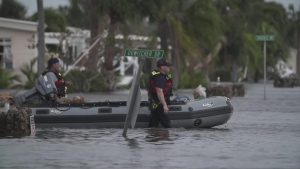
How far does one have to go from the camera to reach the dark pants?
62.6 ft

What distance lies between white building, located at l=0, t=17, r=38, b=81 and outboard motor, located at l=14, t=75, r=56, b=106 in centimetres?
2755

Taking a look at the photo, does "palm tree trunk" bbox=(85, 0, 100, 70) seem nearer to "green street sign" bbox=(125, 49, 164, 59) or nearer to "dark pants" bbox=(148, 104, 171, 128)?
"dark pants" bbox=(148, 104, 171, 128)

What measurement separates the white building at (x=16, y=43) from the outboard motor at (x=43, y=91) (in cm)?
2755

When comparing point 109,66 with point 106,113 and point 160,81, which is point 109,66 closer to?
point 106,113

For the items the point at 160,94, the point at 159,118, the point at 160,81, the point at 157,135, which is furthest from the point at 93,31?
the point at 157,135

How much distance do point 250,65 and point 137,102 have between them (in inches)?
2331

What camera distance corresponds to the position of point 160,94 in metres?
18.7

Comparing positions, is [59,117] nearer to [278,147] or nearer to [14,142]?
[14,142]

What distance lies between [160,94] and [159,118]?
2.45 feet

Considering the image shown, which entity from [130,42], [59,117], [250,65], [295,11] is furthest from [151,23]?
[295,11]

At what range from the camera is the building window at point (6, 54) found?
47.9 metres

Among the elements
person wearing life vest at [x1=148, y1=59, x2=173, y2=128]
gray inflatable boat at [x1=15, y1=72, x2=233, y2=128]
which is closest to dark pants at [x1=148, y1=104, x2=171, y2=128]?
person wearing life vest at [x1=148, y1=59, x2=173, y2=128]

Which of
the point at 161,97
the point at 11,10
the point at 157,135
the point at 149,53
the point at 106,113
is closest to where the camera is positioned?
the point at 149,53

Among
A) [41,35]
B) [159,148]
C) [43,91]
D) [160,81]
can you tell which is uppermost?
[41,35]
